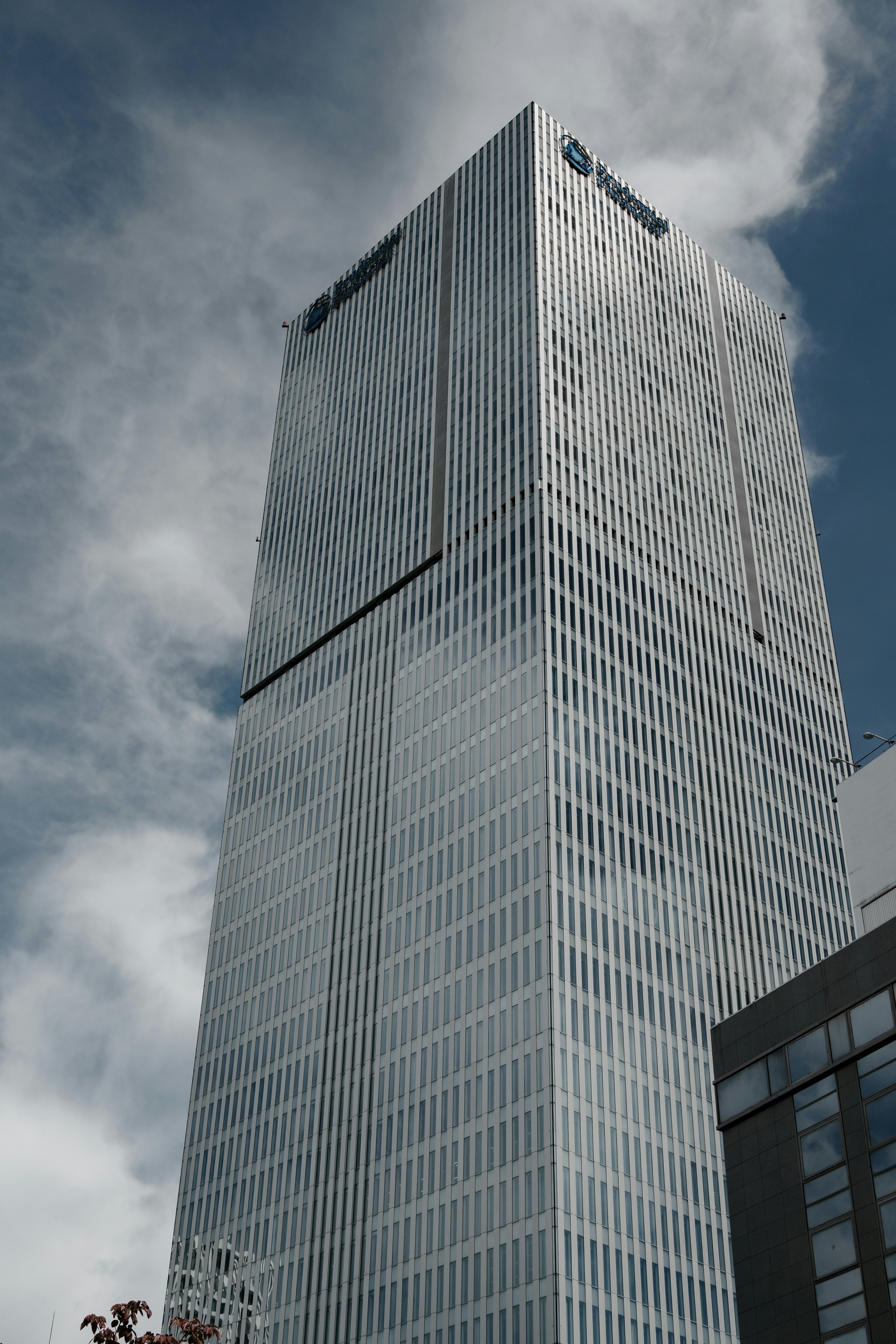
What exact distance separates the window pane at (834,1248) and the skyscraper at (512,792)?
37.2m

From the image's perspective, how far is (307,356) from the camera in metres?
174

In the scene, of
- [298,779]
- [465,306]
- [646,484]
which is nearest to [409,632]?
[298,779]

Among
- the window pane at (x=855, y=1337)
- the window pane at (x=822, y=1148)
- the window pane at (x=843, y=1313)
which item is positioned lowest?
the window pane at (x=855, y=1337)

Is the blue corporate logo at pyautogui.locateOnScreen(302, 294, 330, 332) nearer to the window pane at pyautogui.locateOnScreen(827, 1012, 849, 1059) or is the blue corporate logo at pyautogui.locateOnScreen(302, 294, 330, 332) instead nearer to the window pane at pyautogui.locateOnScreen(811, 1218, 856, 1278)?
the window pane at pyautogui.locateOnScreen(827, 1012, 849, 1059)

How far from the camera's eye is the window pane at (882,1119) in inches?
1893

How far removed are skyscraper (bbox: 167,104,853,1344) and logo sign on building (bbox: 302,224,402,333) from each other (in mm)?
577

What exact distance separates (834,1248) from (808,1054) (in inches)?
277

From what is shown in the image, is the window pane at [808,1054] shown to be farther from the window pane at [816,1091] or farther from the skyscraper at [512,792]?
the skyscraper at [512,792]

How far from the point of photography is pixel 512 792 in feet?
350

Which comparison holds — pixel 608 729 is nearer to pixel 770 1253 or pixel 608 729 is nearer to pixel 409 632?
pixel 409 632

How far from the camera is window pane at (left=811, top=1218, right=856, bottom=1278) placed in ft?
158

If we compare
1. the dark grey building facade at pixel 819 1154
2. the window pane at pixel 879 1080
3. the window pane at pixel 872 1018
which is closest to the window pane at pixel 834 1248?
the dark grey building facade at pixel 819 1154

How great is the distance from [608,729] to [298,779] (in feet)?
115

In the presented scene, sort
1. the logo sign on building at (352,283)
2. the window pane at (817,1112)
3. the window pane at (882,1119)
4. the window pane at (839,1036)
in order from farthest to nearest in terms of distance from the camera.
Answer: the logo sign on building at (352,283) < the window pane at (839,1036) < the window pane at (817,1112) < the window pane at (882,1119)
